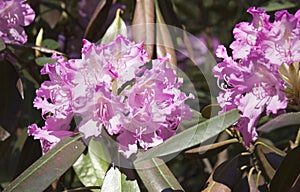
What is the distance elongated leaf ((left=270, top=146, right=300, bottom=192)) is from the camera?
1.07m

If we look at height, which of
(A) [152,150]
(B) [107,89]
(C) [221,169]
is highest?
(B) [107,89]

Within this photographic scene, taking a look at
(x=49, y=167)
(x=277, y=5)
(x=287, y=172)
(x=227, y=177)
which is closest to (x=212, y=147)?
(x=227, y=177)

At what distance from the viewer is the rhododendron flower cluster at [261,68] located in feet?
3.31

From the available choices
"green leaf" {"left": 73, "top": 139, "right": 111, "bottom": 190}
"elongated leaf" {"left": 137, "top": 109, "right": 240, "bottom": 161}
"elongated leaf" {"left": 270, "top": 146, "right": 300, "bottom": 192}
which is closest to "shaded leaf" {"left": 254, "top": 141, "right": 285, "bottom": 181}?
"elongated leaf" {"left": 270, "top": 146, "right": 300, "bottom": 192}

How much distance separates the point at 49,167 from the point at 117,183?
0.14m

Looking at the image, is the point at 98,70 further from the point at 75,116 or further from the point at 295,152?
the point at 295,152

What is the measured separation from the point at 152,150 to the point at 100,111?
10 centimetres

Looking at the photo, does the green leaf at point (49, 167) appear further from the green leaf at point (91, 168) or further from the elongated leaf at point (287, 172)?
the elongated leaf at point (287, 172)

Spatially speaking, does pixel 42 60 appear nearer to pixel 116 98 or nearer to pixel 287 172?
pixel 116 98

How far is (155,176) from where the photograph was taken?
1.10 meters

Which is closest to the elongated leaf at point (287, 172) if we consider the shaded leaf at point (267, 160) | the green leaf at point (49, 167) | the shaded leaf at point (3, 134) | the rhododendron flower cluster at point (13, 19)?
the shaded leaf at point (267, 160)

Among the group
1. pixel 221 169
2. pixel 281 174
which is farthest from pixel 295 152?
pixel 221 169

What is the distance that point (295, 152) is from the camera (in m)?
1.07

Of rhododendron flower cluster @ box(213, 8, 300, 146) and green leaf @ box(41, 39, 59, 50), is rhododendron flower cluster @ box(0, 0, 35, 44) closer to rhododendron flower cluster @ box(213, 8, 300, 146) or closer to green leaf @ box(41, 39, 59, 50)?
green leaf @ box(41, 39, 59, 50)
